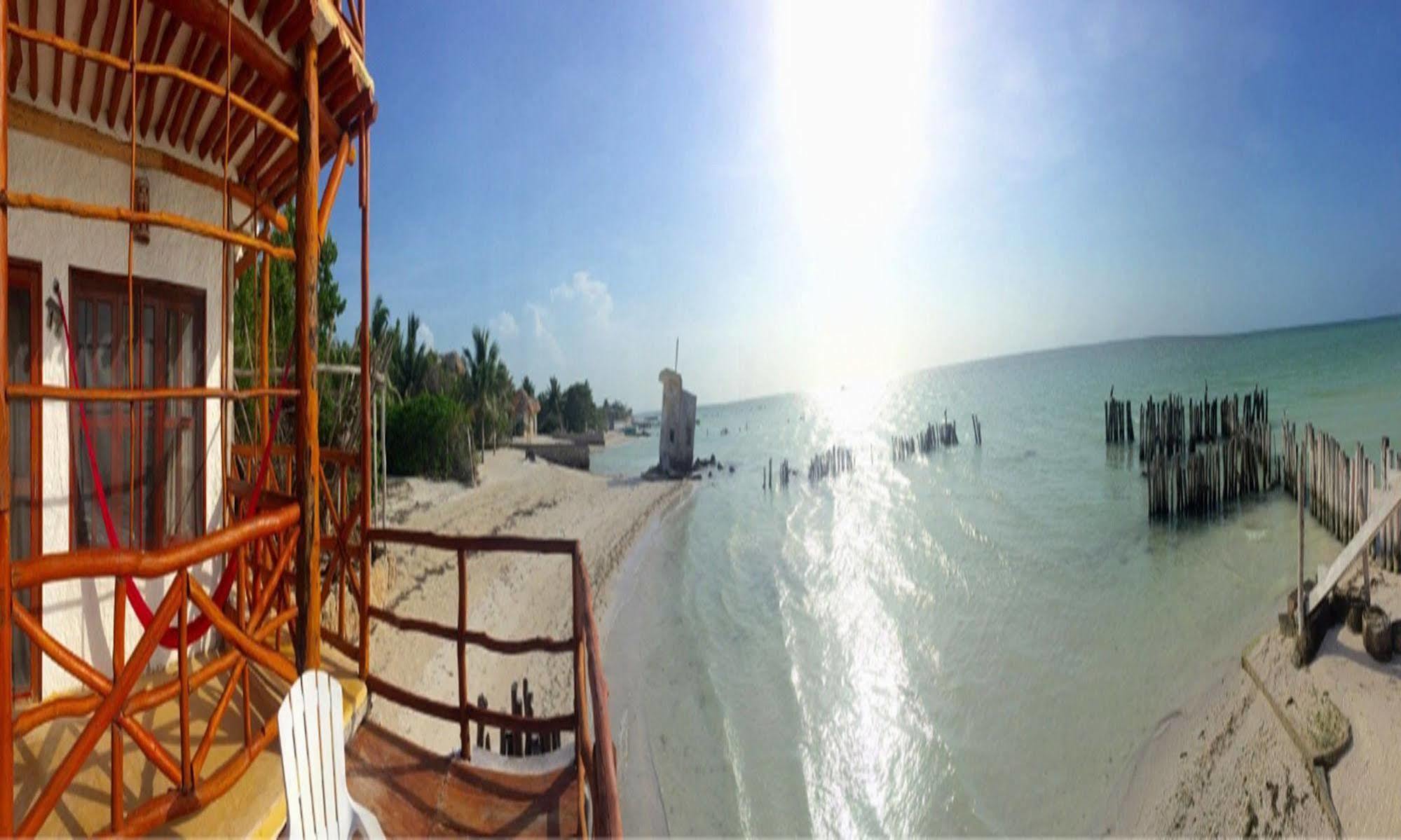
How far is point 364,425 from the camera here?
3.73m

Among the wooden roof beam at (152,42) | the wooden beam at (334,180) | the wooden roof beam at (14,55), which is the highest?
the wooden roof beam at (152,42)

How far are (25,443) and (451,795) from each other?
277 cm

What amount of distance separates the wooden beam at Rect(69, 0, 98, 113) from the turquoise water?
29.1 feet

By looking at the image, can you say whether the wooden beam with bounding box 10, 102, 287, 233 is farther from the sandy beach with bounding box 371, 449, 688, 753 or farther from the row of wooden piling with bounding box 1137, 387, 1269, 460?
the row of wooden piling with bounding box 1137, 387, 1269, 460

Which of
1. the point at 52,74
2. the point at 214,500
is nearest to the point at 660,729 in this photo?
the point at 214,500

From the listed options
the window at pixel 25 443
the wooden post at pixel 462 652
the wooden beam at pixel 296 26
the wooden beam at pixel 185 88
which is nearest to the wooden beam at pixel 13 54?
the wooden beam at pixel 185 88

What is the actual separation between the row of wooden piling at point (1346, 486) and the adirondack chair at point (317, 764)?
1116 cm

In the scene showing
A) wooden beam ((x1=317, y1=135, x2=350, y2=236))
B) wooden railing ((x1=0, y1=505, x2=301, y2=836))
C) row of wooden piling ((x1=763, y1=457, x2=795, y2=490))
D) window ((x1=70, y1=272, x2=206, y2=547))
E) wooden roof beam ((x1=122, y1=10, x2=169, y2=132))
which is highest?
wooden roof beam ((x1=122, y1=10, x2=169, y2=132))

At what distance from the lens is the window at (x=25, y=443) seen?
3109 mm

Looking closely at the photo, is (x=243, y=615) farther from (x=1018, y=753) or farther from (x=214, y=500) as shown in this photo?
(x=1018, y=753)

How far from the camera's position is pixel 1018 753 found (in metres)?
9.89

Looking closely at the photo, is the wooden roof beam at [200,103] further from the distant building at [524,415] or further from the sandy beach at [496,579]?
the distant building at [524,415]

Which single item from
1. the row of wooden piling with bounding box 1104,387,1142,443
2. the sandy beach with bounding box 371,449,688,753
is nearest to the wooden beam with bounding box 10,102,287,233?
the sandy beach with bounding box 371,449,688,753

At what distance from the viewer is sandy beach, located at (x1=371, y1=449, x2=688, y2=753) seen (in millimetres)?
9836
